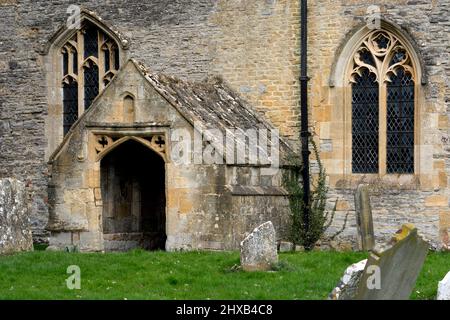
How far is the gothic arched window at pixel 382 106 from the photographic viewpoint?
22.5 metres

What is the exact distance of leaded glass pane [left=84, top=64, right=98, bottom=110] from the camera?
85.7 ft

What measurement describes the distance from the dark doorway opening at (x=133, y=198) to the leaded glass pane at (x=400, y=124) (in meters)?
4.74

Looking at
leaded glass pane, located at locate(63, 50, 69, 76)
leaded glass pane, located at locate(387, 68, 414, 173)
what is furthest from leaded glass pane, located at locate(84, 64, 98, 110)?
leaded glass pane, located at locate(387, 68, 414, 173)

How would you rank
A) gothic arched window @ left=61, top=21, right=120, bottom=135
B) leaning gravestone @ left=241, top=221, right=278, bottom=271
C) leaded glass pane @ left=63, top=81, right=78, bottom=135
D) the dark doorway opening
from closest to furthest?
leaning gravestone @ left=241, top=221, right=278, bottom=271, the dark doorway opening, gothic arched window @ left=61, top=21, right=120, bottom=135, leaded glass pane @ left=63, top=81, right=78, bottom=135

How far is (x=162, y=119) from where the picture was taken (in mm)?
20953

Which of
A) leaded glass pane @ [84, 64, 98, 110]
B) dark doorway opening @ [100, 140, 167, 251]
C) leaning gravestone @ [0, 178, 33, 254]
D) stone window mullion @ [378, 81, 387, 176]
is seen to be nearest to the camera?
leaning gravestone @ [0, 178, 33, 254]

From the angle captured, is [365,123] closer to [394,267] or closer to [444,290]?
[444,290]

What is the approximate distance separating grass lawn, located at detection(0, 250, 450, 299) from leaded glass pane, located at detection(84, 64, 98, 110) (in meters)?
7.44

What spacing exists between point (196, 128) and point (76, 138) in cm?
244

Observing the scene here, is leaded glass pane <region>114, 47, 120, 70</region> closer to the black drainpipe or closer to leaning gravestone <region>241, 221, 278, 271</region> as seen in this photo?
the black drainpipe

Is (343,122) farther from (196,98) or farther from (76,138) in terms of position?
(76,138)

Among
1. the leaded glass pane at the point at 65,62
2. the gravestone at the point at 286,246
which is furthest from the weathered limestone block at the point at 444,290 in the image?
the leaded glass pane at the point at 65,62
